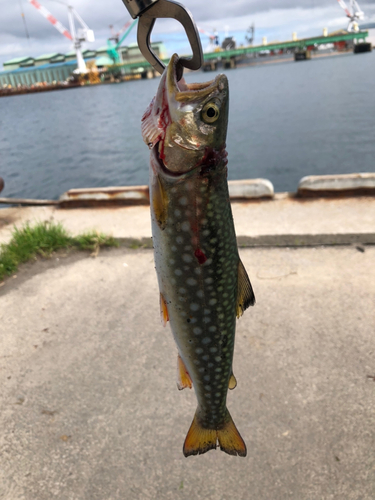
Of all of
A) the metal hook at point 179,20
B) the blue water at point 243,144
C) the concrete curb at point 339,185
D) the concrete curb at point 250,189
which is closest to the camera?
the metal hook at point 179,20

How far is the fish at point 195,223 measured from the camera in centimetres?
161

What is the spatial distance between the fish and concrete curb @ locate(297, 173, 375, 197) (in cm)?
618

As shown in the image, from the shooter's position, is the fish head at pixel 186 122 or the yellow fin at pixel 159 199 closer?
the fish head at pixel 186 122

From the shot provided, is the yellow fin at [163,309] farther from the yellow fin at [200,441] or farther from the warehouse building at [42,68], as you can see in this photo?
the warehouse building at [42,68]

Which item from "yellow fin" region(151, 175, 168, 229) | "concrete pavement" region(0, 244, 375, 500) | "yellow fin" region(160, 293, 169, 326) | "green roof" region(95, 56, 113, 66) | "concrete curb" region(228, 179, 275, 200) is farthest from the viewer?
"green roof" region(95, 56, 113, 66)

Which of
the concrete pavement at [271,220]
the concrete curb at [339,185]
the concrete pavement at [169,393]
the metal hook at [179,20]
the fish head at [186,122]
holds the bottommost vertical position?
the concrete pavement at [169,393]

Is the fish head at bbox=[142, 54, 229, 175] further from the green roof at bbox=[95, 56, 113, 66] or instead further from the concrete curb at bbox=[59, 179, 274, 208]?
the green roof at bbox=[95, 56, 113, 66]

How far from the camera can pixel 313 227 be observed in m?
6.39

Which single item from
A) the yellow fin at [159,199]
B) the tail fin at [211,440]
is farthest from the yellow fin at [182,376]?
the yellow fin at [159,199]

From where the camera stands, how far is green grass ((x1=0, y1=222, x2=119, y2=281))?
6277mm

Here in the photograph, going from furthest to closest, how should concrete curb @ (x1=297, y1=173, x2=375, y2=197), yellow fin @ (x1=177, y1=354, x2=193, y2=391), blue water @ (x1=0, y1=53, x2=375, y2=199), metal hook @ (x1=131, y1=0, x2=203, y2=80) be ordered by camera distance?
blue water @ (x1=0, y1=53, x2=375, y2=199) → concrete curb @ (x1=297, y1=173, x2=375, y2=197) → yellow fin @ (x1=177, y1=354, x2=193, y2=391) → metal hook @ (x1=131, y1=0, x2=203, y2=80)

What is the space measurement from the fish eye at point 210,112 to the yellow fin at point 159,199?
337 millimetres

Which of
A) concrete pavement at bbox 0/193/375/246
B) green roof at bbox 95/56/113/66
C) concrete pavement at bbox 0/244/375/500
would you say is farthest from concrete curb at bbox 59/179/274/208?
green roof at bbox 95/56/113/66

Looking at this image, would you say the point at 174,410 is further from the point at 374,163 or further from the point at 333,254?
the point at 374,163
